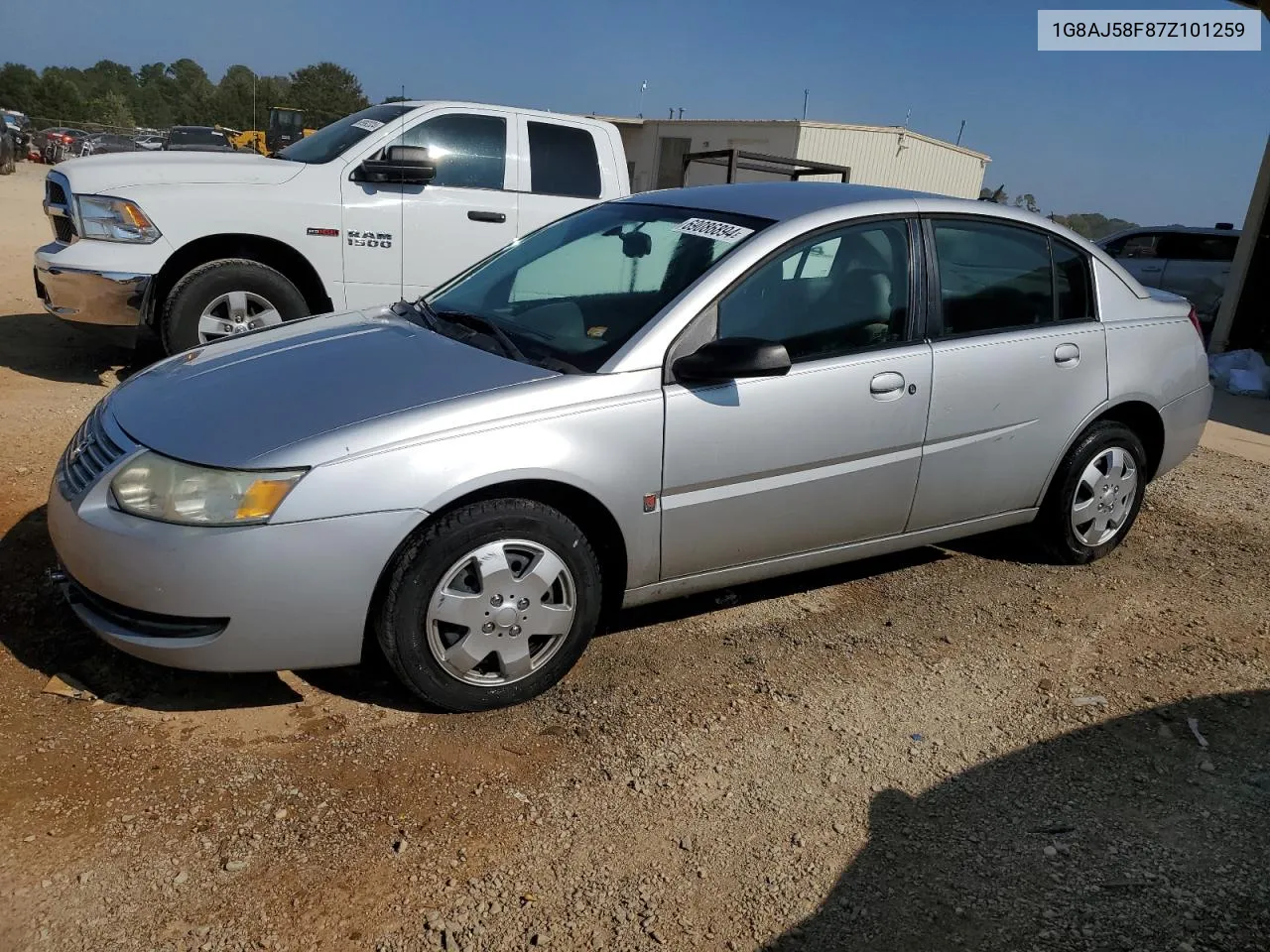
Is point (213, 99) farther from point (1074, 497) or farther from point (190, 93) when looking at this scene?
point (1074, 497)

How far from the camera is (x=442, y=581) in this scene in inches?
120

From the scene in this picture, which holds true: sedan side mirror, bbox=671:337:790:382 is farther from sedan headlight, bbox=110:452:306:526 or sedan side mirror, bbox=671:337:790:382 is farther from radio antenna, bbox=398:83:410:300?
radio antenna, bbox=398:83:410:300

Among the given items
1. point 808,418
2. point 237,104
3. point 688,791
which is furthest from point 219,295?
point 237,104

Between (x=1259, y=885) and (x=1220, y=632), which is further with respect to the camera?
(x=1220, y=632)

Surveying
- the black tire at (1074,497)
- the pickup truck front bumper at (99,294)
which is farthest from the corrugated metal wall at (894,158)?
the black tire at (1074,497)

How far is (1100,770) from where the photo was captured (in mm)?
3240

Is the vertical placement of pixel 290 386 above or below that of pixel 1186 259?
above

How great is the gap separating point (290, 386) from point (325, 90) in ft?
239

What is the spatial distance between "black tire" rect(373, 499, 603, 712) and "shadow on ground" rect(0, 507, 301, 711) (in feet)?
1.63

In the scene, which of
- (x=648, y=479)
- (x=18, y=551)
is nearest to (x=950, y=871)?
(x=648, y=479)

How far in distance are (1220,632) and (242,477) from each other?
3.88 meters

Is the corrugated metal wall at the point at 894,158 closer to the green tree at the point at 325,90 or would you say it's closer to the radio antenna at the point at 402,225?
the radio antenna at the point at 402,225

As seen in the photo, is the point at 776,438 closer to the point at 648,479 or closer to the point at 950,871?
the point at 648,479

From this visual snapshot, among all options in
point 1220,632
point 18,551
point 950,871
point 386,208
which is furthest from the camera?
point 386,208
